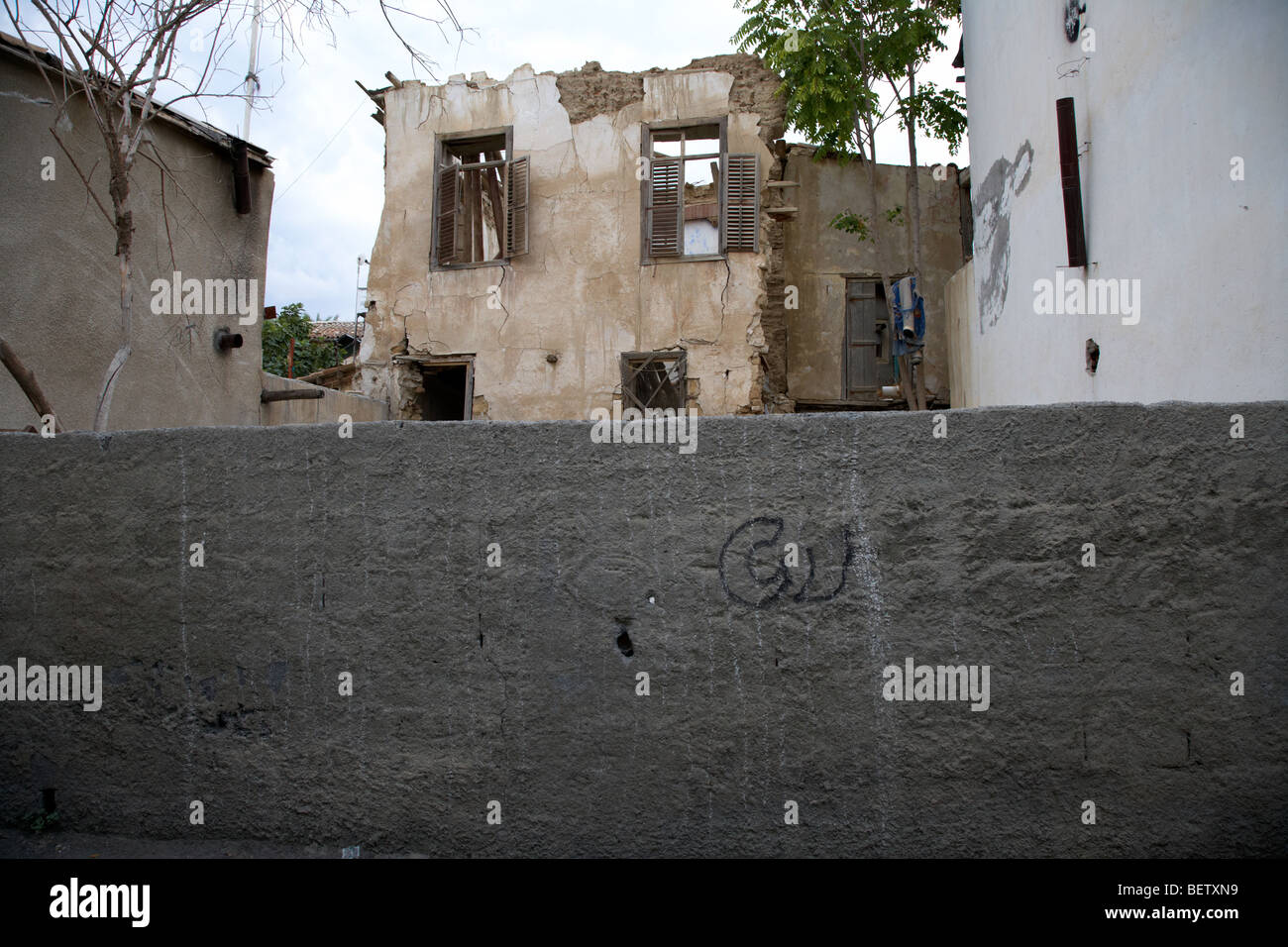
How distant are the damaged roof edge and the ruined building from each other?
4391 millimetres

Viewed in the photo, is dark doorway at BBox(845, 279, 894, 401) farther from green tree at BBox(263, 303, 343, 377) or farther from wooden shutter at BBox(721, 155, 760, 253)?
green tree at BBox(263, 303, 343, 377)

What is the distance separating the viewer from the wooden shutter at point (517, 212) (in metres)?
12.4

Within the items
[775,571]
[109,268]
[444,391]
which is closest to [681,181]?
[444,391]

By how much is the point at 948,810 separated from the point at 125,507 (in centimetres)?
309

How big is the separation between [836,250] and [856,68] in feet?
8.28

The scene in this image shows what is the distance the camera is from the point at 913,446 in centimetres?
298

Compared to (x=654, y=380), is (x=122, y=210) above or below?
below

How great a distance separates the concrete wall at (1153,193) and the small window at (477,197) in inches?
263

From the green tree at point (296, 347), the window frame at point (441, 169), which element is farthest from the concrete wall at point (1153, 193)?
the green tree at point (296, 347)

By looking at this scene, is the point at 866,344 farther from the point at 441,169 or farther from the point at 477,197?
the point at 441,169

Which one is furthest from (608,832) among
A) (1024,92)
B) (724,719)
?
(1024,92)

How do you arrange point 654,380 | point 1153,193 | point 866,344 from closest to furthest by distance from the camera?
point 1153,193 < point 654,380 < point 866,344

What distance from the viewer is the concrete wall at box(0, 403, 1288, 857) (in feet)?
9.45

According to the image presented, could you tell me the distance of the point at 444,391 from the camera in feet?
45.9
